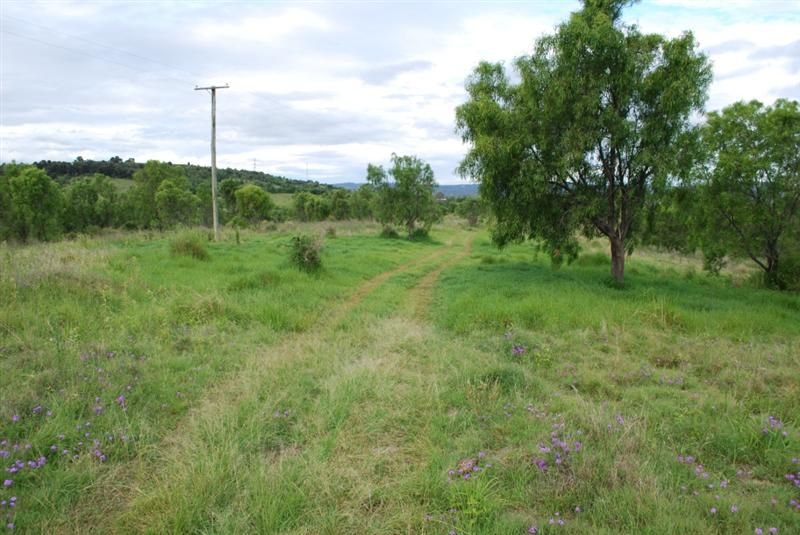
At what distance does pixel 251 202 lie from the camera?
4744 centimetres

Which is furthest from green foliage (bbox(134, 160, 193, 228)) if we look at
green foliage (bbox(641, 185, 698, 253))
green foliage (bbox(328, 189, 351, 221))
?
green foliage (bbox(641, 185, 698, 253))

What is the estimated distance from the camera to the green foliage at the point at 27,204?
109 ft

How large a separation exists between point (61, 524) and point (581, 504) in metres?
4.01

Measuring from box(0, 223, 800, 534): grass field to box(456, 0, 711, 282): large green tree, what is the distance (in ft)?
18.2

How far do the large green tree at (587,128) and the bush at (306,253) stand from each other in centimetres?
621

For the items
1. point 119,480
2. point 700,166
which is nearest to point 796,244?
point 700,166

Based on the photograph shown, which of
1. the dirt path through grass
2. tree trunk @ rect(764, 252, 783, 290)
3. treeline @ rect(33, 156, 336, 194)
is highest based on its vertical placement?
treeline @ rect(33, 156, 336, 194)

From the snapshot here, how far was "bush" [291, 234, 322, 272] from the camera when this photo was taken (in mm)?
14142

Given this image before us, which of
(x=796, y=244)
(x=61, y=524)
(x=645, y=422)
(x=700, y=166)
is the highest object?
(x=700, y=166)

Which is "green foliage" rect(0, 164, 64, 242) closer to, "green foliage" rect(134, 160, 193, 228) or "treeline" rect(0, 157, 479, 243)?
"treeline" rect(0, 157, 479, 243)

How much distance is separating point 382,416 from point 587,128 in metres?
12.0

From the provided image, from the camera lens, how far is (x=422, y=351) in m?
7.12

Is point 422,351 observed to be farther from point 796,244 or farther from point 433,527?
point 796,244

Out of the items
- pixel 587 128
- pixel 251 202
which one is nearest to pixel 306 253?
pixel 587 128
